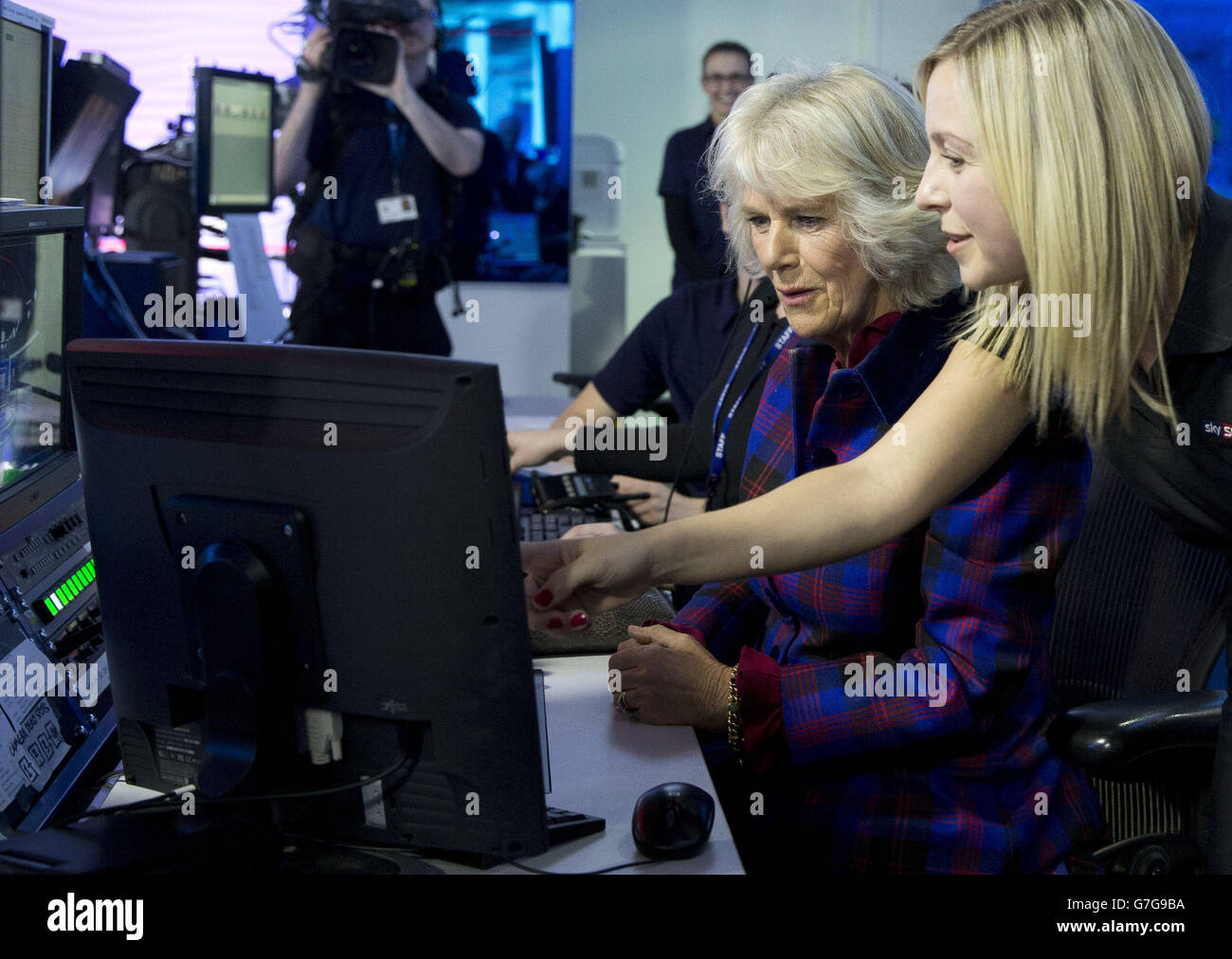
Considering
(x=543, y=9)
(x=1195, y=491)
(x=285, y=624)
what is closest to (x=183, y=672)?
(x=285, y=624)

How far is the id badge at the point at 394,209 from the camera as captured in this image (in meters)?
3.60

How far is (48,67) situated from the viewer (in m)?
1.66

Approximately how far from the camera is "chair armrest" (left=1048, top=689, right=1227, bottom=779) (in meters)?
1.33

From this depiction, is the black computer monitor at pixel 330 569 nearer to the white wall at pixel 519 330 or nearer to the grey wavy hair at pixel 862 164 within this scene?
the grey wavy hair at pixel 862 164

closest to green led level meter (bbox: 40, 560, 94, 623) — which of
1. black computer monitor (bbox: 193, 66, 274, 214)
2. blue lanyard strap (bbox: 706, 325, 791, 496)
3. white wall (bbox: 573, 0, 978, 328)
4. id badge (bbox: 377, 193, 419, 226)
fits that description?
blue lanyard strap (bbox: 706, 325, 791, 496)

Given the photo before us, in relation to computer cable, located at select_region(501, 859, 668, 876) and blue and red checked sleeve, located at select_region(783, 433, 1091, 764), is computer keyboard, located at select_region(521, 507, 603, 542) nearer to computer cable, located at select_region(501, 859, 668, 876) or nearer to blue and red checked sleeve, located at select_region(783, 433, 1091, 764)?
blue and red checked sleeve, located at select_region(783, 433, 1091, 764)

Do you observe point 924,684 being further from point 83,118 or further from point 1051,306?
point 83,118

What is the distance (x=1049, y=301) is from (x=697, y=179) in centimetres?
315

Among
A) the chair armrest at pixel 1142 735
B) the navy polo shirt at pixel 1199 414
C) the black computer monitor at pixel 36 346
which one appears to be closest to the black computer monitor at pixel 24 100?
the black computer monitor at pixel 36 346

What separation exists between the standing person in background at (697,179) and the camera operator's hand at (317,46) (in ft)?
4.17

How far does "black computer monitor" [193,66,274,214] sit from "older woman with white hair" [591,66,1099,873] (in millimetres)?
1718

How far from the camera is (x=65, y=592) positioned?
1.31 m

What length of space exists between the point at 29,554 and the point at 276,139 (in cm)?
259

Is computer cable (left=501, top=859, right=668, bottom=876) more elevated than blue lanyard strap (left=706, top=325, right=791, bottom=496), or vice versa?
blue lanyard strap (left=706, top=325, right=791, bottom=496)
